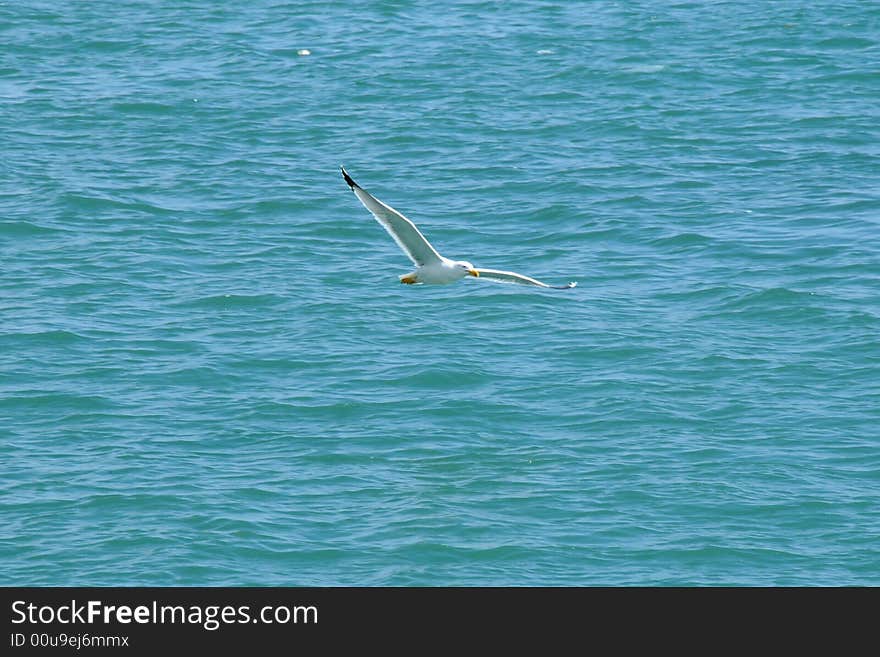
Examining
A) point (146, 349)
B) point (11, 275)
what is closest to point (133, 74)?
point (11, 275)

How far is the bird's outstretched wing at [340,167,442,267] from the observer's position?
99.0ft

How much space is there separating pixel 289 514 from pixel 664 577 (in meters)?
8.64

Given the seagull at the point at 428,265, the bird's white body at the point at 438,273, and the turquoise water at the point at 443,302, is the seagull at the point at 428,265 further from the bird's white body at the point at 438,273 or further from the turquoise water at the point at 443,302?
the turquoise water at the point at 443,302

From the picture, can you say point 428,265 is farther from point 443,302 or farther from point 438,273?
point 443,302

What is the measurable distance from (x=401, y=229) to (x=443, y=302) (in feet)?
64.6

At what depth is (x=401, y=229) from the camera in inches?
1254

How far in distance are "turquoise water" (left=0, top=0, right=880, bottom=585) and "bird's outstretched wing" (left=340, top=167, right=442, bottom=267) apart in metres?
7.63

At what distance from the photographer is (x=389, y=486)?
40281mm

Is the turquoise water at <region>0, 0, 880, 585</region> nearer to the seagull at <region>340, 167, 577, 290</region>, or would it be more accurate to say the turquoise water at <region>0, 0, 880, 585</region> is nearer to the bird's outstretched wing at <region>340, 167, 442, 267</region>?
the seagull at <region>340, 167, 577, 290</region>

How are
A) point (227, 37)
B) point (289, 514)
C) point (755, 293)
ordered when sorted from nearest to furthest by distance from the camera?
point (289, 514) → point (755, 293) → point (227, 37)

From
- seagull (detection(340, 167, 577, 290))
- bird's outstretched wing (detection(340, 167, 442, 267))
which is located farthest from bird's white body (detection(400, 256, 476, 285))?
bird's outstretched wing (detection(340, 167, 442, 267))

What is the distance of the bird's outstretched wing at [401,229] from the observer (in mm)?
30172

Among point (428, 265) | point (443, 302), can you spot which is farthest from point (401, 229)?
point (443, 302)
